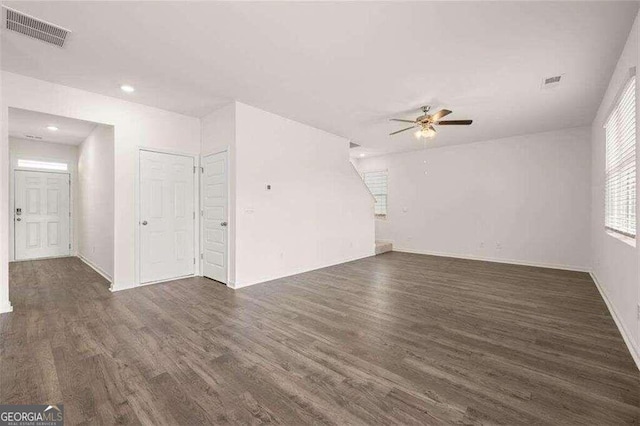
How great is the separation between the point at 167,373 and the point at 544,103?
599 cm

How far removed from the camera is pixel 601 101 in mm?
4191

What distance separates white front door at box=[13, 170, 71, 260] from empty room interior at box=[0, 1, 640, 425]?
4 centimetres

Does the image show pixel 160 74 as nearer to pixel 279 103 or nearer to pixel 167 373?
pixel 279 103

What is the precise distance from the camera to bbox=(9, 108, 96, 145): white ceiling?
15.4 feet

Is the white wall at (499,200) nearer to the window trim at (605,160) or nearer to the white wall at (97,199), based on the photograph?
the window trim at (605,160)

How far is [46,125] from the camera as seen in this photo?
5.19 meters

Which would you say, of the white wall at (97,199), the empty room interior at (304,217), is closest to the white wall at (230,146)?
the empty room interior at (304,217)

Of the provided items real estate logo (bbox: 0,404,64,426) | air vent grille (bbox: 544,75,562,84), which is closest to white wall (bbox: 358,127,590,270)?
air vent grille (bbox: 544,75,562,84)

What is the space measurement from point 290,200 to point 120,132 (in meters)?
2.90

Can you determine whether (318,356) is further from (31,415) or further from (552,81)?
(552,81)

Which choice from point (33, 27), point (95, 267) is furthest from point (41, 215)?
point (33, 27)

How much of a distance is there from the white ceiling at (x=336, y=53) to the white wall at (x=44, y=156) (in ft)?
13.9

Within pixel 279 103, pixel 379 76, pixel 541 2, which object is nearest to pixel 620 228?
pixel 541 2

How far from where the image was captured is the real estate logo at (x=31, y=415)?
1.63 meters
